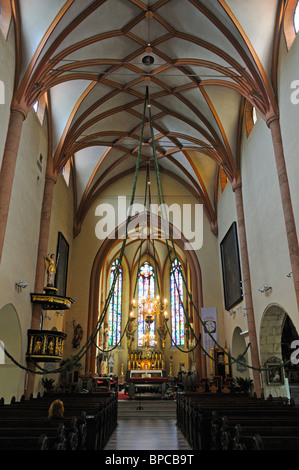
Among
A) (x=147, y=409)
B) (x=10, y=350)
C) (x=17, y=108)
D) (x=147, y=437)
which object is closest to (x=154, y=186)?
(x=17, y=108)

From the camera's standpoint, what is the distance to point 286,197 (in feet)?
34.9

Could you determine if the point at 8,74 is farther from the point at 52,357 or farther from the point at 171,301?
the point at 171,301

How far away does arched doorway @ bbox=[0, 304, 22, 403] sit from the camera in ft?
38.5

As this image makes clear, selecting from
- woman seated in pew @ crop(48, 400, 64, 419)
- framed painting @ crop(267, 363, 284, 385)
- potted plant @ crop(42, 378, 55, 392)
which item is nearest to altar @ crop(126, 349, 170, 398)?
potted plant @ crop(42, 378, 55, 392)

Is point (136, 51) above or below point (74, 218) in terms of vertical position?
above

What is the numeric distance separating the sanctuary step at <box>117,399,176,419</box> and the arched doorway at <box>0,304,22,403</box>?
180 inches

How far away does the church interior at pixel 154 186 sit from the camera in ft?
35.1

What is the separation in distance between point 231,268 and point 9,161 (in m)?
11.1

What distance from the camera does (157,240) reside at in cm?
3080

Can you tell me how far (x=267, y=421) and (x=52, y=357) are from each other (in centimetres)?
822

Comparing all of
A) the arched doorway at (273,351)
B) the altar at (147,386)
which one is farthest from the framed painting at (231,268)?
the altar at (147,386)

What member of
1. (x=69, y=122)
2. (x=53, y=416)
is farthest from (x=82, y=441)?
(x=69, y=122)

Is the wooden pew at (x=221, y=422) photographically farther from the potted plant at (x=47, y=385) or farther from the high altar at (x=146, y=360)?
the high altar at (x=146, y=360)

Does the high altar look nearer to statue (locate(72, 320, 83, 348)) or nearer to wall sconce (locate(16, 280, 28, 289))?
statue (locate(72, 320, 83, 348))
